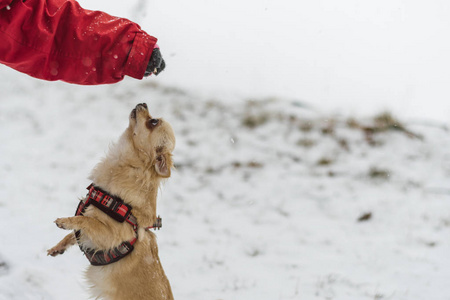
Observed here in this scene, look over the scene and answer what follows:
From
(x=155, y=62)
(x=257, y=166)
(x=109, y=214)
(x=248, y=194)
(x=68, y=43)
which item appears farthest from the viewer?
(x=257, y=166)

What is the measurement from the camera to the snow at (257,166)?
3.77 meters

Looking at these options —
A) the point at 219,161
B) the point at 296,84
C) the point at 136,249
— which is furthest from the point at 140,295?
the point at 296,84

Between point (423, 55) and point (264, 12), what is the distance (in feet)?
11.9

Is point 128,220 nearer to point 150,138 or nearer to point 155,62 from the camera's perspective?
point 150,138

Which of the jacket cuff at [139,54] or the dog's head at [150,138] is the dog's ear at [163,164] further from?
the jacket cuff at [139,54]

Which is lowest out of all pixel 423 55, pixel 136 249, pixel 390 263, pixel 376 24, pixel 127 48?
pixel 390 263

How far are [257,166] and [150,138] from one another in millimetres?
2588

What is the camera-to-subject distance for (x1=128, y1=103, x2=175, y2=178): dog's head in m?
2.96

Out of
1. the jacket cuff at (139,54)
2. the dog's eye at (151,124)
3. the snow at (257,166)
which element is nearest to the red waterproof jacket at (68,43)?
the jacket cuff at (139,54)

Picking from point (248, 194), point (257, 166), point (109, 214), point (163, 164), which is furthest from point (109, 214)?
point (257, 166)

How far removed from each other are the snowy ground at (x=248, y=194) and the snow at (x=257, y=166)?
2cm

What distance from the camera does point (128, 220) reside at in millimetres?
2686

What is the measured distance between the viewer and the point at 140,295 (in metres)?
2.67

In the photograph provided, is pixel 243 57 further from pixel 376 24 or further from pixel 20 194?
pixel 20 194
